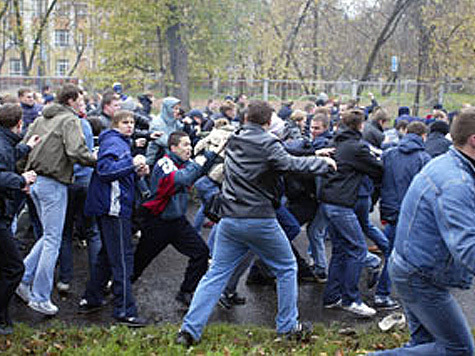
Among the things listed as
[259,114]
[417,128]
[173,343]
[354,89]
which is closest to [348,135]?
[417,128]

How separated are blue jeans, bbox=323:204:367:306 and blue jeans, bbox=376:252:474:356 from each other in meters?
2.41

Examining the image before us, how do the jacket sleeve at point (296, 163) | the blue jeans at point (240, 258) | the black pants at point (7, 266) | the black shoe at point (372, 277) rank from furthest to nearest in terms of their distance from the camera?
the black shoe at point (372, 277) < the black pants at point (7, 266) < the blue jeans at point (240, 258) < the jacket sleeve at point (296, 163)

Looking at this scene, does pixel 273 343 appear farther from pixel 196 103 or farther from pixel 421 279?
pixel 196 103

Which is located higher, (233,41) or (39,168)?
(233,41)

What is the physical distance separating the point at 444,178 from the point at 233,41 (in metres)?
22.9

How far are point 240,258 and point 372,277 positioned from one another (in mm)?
2401

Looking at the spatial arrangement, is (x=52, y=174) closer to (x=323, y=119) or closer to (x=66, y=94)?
(x=66, y=94)

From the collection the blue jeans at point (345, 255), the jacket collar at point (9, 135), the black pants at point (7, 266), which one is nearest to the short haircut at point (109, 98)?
the jacket collar at point (9, 135)

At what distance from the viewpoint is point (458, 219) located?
11.6ft

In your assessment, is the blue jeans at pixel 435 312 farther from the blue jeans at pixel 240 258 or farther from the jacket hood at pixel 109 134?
the jacket hood at pixel 109 134

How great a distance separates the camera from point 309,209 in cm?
751

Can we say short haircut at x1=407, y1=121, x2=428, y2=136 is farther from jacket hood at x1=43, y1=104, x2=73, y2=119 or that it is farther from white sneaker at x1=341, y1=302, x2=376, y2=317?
jacket hood at x1=43, y1=104, x2=73, y2=119

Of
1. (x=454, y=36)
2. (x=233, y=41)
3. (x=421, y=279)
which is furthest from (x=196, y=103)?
(x=421, y=279)

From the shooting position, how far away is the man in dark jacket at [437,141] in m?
8.55
